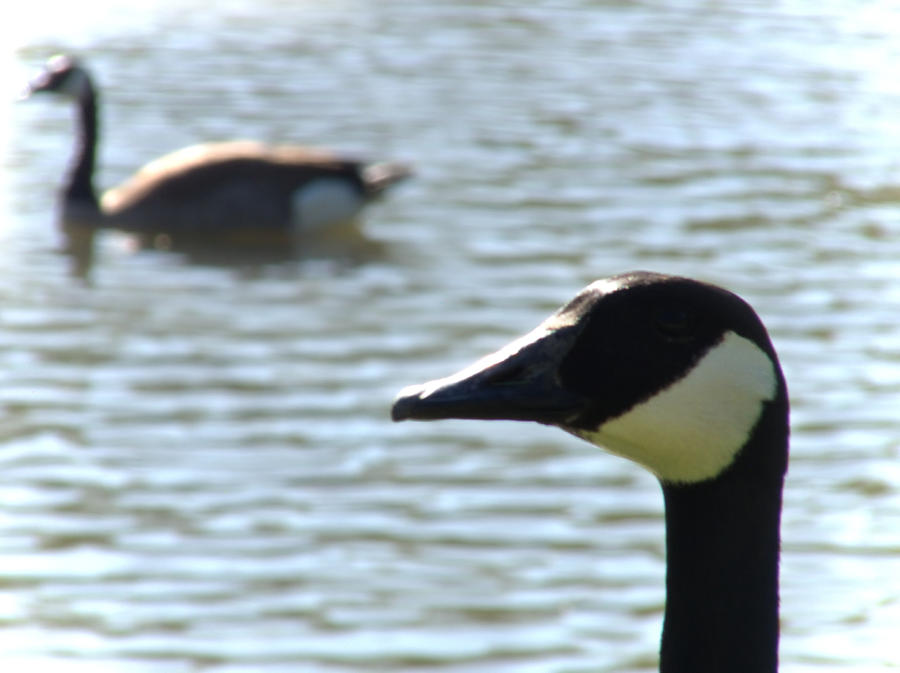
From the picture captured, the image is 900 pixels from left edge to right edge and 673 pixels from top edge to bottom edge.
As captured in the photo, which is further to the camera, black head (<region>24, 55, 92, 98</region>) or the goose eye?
black head (<region>24, 55, 92, 98</region>)

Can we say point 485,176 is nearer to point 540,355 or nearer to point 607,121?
point 607,121

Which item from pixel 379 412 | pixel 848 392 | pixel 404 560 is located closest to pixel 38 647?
pixel 404 560

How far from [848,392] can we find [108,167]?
24.6 feet

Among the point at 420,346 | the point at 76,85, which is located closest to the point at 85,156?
the point at 76,85

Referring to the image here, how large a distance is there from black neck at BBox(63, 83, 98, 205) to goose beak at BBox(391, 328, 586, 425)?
9.33 m

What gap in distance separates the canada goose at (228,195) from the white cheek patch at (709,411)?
892 cm

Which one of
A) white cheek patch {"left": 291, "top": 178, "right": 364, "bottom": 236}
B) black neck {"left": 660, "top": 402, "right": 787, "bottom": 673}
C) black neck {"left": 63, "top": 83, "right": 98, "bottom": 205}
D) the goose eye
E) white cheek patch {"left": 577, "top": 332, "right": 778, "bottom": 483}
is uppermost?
the goose eye

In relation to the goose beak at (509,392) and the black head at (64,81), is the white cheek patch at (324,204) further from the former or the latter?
the goose beak at (509,392)

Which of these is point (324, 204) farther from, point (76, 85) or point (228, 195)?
point (76, 85)

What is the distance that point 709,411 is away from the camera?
3.18m

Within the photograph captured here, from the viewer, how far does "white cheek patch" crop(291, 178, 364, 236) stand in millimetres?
12227

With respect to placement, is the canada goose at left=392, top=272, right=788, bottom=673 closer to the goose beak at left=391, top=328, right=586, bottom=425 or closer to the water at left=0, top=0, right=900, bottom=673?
the goose beak at left=391, top=328, right=586, bottom=425

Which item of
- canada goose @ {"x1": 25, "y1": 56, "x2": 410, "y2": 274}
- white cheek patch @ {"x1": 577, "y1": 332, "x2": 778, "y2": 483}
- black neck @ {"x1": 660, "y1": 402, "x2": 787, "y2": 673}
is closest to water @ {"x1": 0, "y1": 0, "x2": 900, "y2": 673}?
canada goose @ {"x1": 25, "y1": 56, "x2": 410, "y2": 274}

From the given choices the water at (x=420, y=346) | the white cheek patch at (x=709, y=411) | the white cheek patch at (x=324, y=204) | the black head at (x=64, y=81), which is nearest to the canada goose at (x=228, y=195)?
the white cheek patch at (x=324, y=204)
